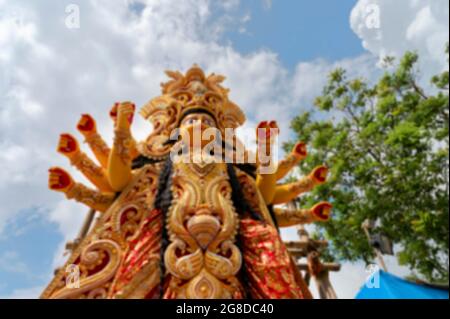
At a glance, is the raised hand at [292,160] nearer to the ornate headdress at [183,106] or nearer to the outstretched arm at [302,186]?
the outstretched arm at [302,186]

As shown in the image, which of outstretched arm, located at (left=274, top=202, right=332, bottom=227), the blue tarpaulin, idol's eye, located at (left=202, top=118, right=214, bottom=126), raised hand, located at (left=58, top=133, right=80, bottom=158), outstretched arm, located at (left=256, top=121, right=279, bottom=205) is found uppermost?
idol's eye, located at (left=202, top=118, right=214, bottom=126)

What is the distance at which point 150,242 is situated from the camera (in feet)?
8.77

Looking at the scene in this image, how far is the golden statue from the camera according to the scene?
7.97 feet

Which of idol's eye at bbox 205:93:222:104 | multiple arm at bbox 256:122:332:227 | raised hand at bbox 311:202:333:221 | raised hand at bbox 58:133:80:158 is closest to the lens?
raised hand at bbox 58:133:80:158

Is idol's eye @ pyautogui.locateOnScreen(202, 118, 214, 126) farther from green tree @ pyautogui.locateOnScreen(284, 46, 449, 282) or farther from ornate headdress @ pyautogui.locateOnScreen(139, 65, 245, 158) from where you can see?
green tree @ pyautogui.locateOnScreen(284, 46, 449, 282)

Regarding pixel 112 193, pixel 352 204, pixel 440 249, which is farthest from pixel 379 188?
pixel 112 193

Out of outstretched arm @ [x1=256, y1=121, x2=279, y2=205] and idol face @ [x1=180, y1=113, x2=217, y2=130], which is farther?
idol face @ [x1=180, y1=113, x2=217, y2=130]

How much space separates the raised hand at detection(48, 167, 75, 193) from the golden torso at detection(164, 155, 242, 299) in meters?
0.92

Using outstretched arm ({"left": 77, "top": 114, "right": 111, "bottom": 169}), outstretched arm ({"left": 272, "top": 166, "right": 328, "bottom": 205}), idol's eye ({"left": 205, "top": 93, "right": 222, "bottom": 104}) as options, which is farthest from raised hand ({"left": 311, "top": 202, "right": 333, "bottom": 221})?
outstretched arm ({"left": 77, "top": 114, "right": 111, "bottom": 169})

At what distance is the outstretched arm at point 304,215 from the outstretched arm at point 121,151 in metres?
1.62

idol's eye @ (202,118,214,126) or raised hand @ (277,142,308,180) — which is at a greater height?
idol's eye @ (202,118,214,126)

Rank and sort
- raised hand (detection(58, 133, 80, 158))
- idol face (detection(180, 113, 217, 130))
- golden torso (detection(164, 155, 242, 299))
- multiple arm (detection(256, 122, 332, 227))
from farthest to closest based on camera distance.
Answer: idol face (detection(180, 113, 217, 130)), multiple arm (detection(256, 122, 332, 227)), raised hand (detection(58, 133, 80, 158)), golden torso (detection(164, 155, 242, 299))

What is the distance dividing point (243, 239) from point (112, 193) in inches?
54.1

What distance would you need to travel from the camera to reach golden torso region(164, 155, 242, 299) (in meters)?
2.36
